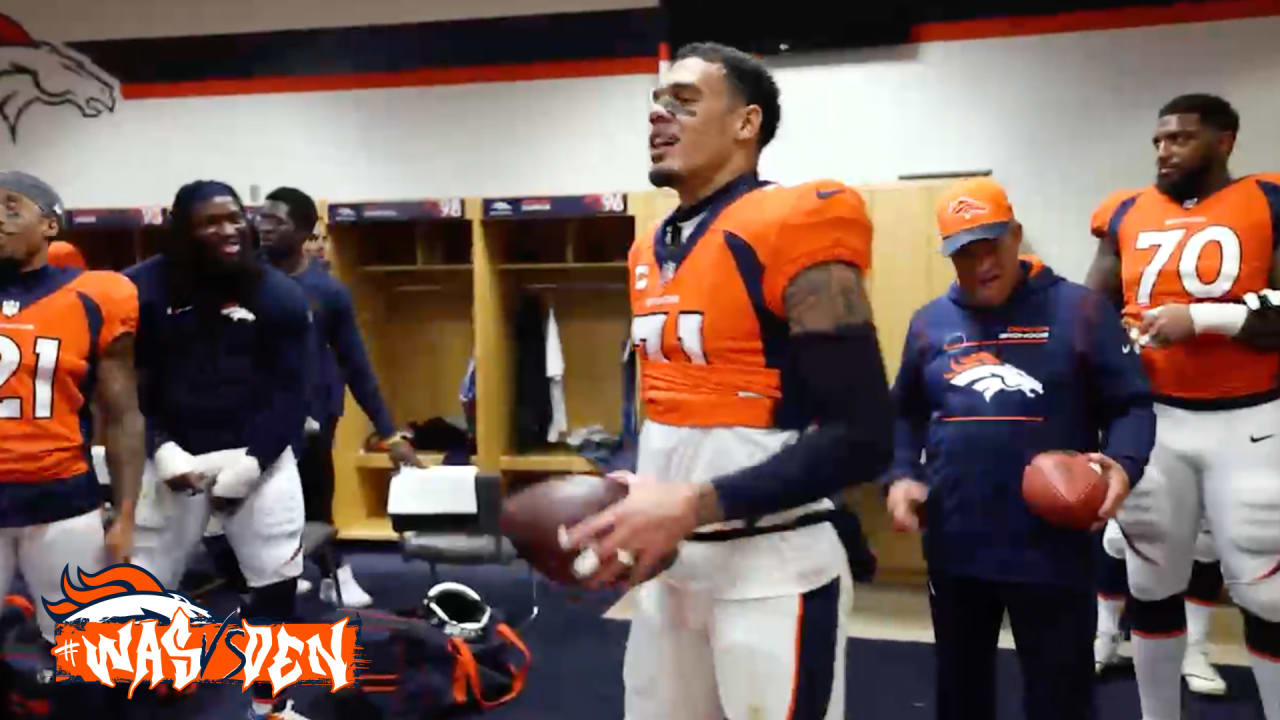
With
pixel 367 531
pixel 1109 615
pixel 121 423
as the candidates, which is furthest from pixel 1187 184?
pixel 367 531

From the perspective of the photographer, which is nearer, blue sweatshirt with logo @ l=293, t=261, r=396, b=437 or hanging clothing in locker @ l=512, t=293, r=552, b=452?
blue sweatshirt with logo @ l=293, t=261, r=396, b=437

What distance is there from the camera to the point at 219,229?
263 centimetres

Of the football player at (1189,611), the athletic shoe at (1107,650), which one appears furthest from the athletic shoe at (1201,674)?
the athletic shoe at (1107,650)

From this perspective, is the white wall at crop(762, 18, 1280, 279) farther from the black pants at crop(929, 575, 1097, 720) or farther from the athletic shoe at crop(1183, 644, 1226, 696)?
the black pants at crop(929, 575, 1097, 720)

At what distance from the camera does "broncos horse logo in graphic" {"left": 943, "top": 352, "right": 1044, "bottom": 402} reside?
1.97m

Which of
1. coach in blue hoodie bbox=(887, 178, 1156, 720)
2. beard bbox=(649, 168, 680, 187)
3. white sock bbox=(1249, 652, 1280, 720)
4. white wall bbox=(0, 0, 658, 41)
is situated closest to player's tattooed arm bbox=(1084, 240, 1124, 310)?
coach in blue hoodie bbox=(887, 178, 1156, 720)

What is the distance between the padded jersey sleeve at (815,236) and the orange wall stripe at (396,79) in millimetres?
4343

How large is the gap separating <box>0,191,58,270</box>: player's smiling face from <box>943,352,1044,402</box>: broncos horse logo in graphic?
2.20 meters

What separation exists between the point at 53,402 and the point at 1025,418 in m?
2.25

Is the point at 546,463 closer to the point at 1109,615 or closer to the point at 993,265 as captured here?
the point at 1109,615

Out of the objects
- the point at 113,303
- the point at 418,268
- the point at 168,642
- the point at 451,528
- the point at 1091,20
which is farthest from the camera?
the point at 418,268

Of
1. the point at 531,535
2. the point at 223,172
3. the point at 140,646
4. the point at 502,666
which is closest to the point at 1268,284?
the point at 531,535

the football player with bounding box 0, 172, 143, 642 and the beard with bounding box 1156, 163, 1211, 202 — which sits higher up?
the beard with bounding box 1156, 163, 1211, 202

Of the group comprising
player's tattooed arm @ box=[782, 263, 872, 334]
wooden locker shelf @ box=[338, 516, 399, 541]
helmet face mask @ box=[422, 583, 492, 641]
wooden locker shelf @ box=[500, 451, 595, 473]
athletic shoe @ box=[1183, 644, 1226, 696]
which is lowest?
wooden locker shelf @ box=[338, 516, 399, 541]
